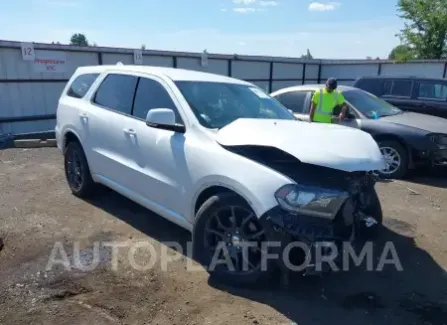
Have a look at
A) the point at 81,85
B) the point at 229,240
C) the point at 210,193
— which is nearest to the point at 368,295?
the point at 229,240

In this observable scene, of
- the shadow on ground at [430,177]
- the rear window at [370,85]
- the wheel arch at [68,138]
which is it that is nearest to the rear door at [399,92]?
the rear window at [370,85]

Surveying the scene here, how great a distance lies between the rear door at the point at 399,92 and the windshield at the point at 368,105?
208cm

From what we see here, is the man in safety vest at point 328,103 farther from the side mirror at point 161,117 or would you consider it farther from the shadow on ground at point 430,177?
the side mirror at point 161,117

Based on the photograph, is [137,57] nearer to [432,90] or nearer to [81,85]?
[81,85]

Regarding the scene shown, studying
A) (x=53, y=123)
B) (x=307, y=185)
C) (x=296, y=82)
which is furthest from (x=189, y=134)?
(x=296, y=82)

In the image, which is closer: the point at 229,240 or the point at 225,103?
the point at 229,240

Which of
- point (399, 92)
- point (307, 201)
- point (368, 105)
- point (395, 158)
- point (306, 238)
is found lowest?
point (395, 158)

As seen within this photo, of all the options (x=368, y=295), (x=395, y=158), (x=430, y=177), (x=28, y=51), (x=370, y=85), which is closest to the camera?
(x=368, y=295)

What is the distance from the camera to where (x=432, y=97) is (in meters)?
9.63

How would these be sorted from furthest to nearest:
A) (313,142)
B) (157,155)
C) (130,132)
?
1. (130,132)
2. (157,155)
3. (313,142)

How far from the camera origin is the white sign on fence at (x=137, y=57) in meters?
Result: 12.9

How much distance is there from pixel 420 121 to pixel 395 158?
2.90 feet

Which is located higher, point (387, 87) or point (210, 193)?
point (387, 87)

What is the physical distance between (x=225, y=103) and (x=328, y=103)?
379 cm
